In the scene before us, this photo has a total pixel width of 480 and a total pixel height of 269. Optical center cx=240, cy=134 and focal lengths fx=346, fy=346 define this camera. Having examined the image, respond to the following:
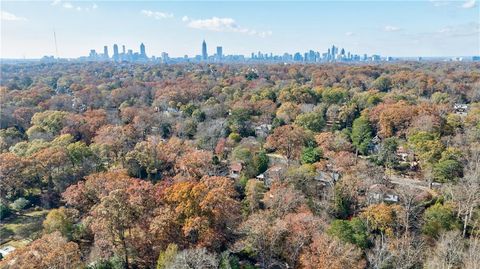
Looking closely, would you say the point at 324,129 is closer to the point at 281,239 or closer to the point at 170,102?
the point at 170,102

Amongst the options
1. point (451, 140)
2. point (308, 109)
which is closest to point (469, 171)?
point (451, 140)

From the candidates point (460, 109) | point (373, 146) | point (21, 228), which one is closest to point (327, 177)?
point (373, 146)

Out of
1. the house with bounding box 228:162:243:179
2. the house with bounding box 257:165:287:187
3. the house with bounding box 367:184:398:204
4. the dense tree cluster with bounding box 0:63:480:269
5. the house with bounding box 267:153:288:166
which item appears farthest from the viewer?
the house with bounding box 267:153:288:166

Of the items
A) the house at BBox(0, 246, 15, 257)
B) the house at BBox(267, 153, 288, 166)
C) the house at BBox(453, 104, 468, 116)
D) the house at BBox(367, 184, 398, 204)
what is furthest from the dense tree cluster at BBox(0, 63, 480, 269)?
the house at BBox(453, 104, 468, 116)

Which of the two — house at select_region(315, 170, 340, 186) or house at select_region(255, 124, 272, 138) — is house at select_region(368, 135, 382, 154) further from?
house at select_region(255, 124, 272, 138)

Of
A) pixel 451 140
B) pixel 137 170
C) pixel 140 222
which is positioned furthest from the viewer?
pixel 451 140

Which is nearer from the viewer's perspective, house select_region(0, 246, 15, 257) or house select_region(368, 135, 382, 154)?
house select_region(0, 246, 15, 257)

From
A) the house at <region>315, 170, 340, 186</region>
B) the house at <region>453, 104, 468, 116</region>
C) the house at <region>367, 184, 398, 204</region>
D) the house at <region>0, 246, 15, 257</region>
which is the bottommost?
the house at <region>0, 246, 15, 257</region>
